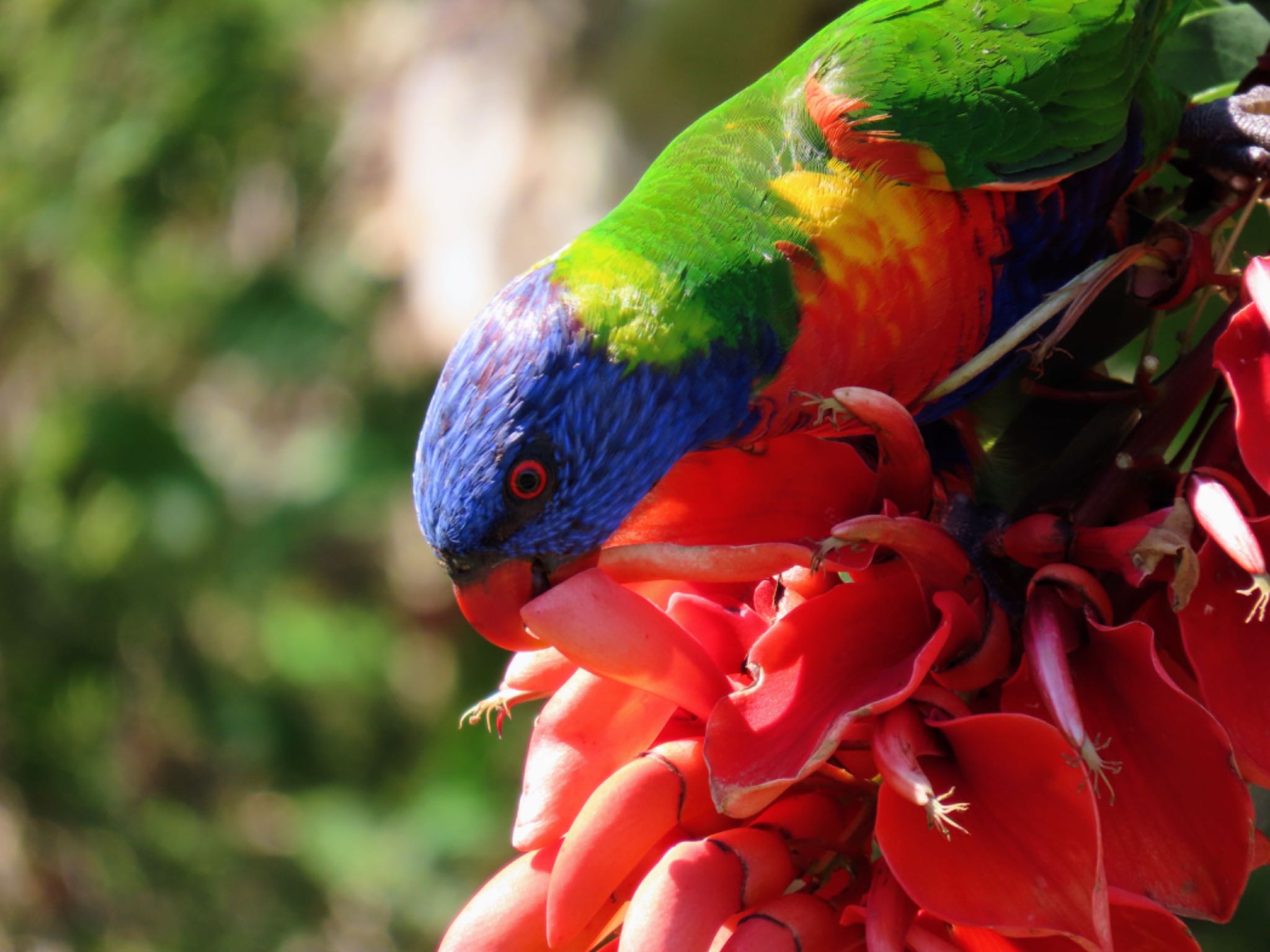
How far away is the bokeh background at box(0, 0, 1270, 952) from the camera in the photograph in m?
2.82

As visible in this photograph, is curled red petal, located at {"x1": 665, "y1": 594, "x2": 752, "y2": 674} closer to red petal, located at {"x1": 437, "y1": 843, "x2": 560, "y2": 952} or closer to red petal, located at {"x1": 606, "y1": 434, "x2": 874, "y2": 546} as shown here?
red petal, located at {"x1": 606, "y1": 434, "x2": 874, "y2": 546}

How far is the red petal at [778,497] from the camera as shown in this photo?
86cm

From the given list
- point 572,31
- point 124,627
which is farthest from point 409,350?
point 124,627

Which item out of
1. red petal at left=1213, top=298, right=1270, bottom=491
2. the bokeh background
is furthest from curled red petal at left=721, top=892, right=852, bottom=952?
the bokeh background

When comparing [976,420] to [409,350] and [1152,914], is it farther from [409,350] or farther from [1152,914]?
[409,350]

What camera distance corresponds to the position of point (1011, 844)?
685mm

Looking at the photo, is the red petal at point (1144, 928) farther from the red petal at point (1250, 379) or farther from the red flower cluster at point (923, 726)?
the red petal at point (1250, 379)

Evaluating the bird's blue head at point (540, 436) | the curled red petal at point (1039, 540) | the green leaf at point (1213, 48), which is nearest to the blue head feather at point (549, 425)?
the bird's blue head at point (540, 436)

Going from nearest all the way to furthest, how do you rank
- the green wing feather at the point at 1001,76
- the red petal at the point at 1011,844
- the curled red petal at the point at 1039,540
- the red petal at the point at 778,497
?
the red petal at the point at 1011,844 < the curled red petal at the point at 1039,540 < the red petal at the point at 778,497 < the green wing feather at the point at 1001,76

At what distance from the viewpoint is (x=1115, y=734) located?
71 centimetres

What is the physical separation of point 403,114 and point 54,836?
281cm

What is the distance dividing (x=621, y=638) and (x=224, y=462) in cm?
368

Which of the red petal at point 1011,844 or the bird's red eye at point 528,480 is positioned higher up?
the bird's red eye at point 528,480

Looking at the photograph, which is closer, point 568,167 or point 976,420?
point 976,420
